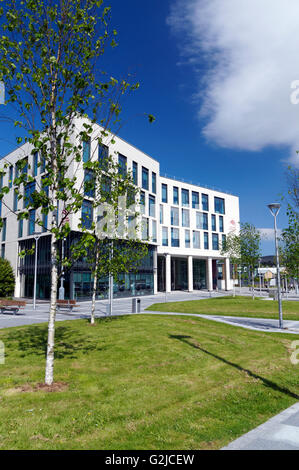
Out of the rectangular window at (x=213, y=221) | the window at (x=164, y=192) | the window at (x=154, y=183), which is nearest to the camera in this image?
the window at (x=154, y=183)

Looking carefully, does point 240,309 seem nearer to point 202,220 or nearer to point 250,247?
point 250,247

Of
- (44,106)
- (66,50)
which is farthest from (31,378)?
(66,50)

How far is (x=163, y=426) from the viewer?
5551mm

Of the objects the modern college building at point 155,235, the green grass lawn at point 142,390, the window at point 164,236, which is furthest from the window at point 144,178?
→ the green grass lawn at point 142,390

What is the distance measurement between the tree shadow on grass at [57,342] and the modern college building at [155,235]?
20490 millimetres

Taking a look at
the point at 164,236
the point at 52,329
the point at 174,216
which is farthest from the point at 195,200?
the point at 52,329

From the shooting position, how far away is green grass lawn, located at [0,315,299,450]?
5.21 meters

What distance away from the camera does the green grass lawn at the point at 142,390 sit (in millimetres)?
5207

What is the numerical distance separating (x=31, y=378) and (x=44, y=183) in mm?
4670

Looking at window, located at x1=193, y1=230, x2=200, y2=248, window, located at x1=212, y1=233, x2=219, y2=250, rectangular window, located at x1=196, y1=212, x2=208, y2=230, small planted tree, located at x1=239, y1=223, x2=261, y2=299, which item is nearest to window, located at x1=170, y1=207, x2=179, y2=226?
window, located at x1=193, y1=230, x2=200, y2=248

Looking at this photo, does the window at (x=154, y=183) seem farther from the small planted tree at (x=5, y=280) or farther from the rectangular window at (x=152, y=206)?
the small planted tree at (x=5, y=280)

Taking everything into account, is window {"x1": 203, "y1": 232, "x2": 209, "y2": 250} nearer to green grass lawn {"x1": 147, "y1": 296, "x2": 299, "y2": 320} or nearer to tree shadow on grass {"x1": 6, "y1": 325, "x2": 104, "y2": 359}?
green grass lawn {"x1": 147, "y1": 296, "x2": 299, "y2": 320}

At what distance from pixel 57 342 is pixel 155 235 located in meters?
41.8

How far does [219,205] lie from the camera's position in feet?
232
